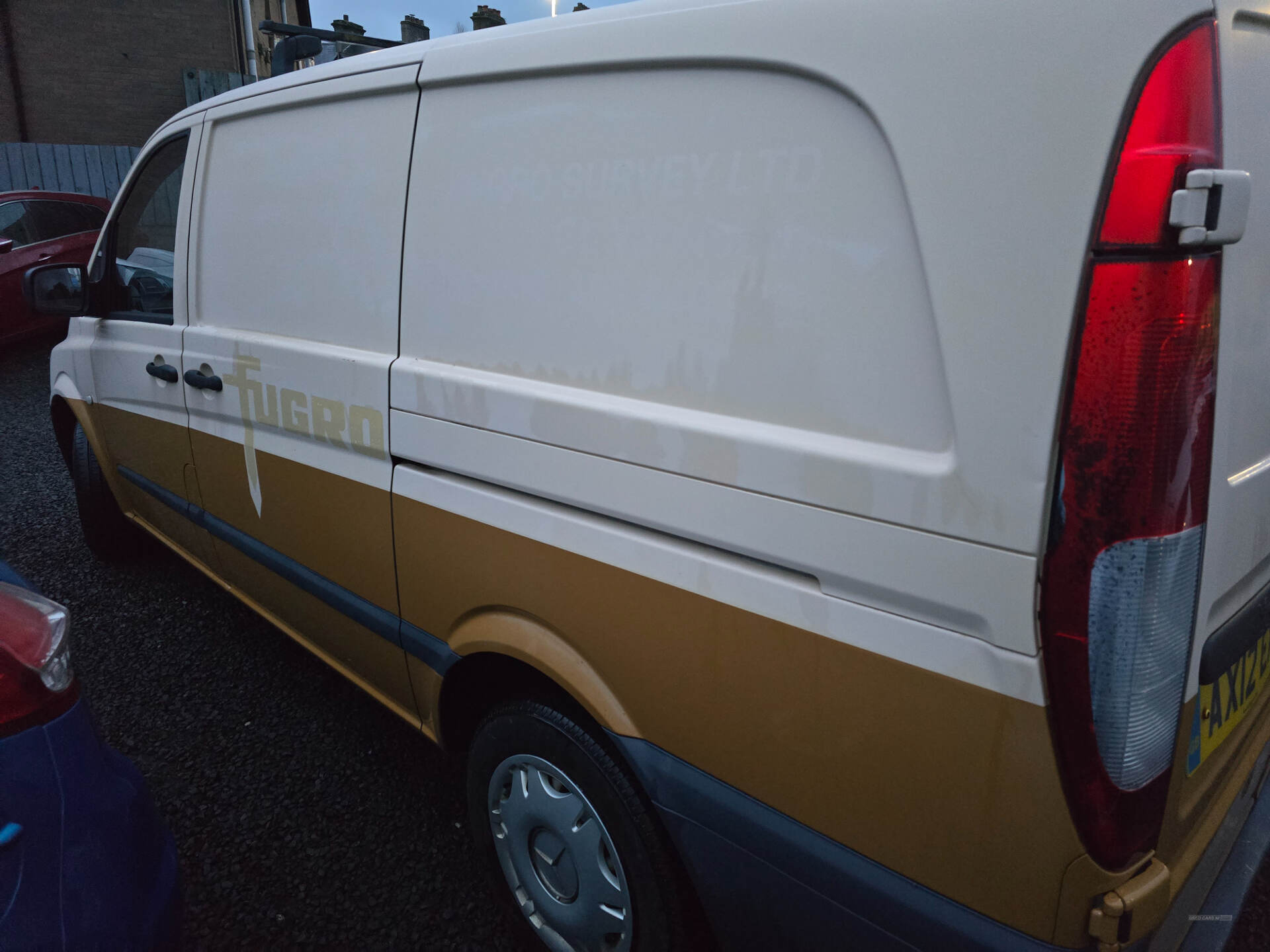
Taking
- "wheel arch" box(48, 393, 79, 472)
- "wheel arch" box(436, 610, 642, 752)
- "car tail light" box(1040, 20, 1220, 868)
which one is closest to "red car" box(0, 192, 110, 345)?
"wheel arch" box(48, 393, 79, 472)

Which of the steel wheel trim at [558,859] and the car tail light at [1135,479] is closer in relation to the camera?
the car tail light at [1135,479]

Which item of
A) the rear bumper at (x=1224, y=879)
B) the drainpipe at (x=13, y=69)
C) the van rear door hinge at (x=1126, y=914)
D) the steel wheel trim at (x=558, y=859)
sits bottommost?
the steel wheel trim at (x=558, y=859)

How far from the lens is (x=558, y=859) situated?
5.33 feet

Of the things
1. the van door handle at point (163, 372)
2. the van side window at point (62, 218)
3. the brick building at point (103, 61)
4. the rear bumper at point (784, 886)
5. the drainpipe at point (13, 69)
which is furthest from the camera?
the brick building at point (103, 61)

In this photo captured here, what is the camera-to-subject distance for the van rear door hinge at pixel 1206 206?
80 centimetres

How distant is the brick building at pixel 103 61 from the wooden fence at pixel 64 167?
74.8 inches

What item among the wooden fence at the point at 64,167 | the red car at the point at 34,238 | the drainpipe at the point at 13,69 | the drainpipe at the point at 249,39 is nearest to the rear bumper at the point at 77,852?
the red car at the point at 34,238

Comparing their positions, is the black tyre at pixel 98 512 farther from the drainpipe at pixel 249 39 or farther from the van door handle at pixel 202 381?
the drainpipe at pixel 249 39

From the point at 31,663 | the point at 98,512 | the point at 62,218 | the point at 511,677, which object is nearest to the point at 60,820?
the point at 31,663

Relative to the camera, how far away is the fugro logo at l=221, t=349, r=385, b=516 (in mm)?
1831

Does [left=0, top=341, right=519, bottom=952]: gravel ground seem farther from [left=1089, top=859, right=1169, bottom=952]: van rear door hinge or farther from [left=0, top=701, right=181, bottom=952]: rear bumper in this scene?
[left=1089, top=859, right=1169, bottom=952]: van rear door hinge

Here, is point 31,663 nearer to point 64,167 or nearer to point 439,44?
point 439,44

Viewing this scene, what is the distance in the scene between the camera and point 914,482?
979mm

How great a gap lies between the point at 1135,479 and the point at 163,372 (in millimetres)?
2809
